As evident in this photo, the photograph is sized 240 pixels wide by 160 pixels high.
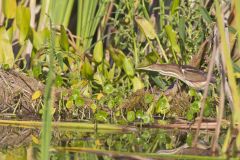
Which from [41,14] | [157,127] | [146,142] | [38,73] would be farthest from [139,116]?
[41,14]

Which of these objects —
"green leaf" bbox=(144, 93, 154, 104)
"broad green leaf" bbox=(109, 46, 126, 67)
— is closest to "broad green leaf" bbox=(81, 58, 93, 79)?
"broad green leaf" bbox=(109, 46, 126, 67)

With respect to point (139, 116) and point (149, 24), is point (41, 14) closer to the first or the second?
point (149, 24)

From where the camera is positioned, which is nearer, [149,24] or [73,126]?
[73,126]

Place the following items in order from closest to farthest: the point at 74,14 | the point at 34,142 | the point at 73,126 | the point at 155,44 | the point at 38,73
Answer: the point at 34,142, the point at 73,126, the point at 38,73, the point at 155,44, the point at 74,14

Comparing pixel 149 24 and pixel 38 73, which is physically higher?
pixel 149 24

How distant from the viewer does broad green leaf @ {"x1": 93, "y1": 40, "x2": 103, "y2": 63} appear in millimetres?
3760

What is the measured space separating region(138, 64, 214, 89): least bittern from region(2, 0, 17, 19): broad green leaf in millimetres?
945

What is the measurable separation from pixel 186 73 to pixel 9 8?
1153 millimetres

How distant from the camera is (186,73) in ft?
11.1

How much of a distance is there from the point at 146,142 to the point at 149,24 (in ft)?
3.25

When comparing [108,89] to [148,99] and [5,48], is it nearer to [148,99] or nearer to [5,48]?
[148,99]

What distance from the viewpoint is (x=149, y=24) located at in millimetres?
3707

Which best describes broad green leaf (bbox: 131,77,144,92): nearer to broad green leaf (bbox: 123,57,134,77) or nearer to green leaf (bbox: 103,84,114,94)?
broad green leaf (bbox: 123,57,134,77)

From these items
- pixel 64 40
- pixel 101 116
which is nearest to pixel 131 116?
pixel 101 116
